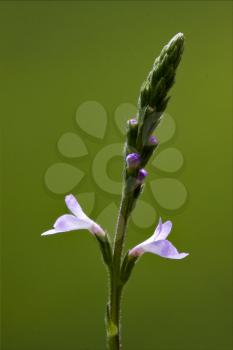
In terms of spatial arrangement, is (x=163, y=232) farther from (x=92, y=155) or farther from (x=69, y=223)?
(x=92, y=155)

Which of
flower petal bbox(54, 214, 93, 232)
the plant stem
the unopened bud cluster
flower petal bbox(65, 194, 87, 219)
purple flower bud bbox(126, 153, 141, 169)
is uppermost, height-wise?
the unopened bud cluster

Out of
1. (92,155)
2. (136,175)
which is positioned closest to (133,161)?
(136,175)

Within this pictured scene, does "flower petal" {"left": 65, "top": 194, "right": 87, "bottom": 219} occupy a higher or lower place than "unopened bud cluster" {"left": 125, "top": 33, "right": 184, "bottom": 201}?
lower

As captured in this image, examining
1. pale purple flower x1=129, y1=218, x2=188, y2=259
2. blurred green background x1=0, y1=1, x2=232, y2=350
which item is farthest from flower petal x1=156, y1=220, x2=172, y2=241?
blurred green background x1=0, y1=1, x2=232, y2=350

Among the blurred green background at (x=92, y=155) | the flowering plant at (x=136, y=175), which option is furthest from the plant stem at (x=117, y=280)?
the blurred green background at (x=92, y=155)

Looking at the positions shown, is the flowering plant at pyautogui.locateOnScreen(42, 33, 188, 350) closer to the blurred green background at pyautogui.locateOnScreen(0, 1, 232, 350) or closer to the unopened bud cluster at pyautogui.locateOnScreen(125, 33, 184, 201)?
the unopened bud cluster at pyautogui.locateOnScreen(125, 33, 184, 201)

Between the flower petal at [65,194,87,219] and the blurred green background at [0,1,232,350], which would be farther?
the blurred green background at [0,1,232,350]

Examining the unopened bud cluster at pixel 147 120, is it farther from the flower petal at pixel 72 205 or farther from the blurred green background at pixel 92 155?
the blurred green background at pixel 92 155
